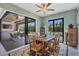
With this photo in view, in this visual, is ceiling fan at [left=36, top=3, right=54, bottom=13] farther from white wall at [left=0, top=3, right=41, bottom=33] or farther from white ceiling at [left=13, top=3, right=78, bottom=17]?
white wall at [left=0, top=3, right=41, bottom=33]

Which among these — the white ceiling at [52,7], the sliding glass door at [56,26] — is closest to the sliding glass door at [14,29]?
the white ceiling at [52,7]

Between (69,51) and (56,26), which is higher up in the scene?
(56,26)

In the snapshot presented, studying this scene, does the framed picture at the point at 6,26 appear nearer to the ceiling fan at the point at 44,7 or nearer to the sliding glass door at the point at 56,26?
the ceiling fan at the point at 44,7

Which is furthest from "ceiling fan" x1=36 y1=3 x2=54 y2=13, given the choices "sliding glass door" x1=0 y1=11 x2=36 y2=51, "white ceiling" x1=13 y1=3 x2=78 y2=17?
"sliding glass door" x1=0 y1=11 x2=36 y2=51

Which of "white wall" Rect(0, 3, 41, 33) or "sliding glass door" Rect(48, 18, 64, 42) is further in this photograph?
"sliding glass door" Rect(48, 18, 64, 42)

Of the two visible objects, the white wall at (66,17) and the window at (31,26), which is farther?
the window at (31,26)

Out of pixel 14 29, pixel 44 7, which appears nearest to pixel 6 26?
pixel 14 29

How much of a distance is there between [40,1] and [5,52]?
42.3 inches

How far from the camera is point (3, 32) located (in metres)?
2.06

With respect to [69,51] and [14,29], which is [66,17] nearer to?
[69,51]

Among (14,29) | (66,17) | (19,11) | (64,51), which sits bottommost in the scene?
(64,51)

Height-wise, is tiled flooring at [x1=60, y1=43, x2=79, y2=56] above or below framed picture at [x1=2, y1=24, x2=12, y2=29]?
below

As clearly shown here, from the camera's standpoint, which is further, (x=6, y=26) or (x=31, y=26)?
(x=31, y=26)

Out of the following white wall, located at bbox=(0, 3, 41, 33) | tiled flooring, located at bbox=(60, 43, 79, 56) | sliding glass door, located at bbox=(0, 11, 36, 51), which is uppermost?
white wall, located at bbox=(0, 3, 41, 33)
